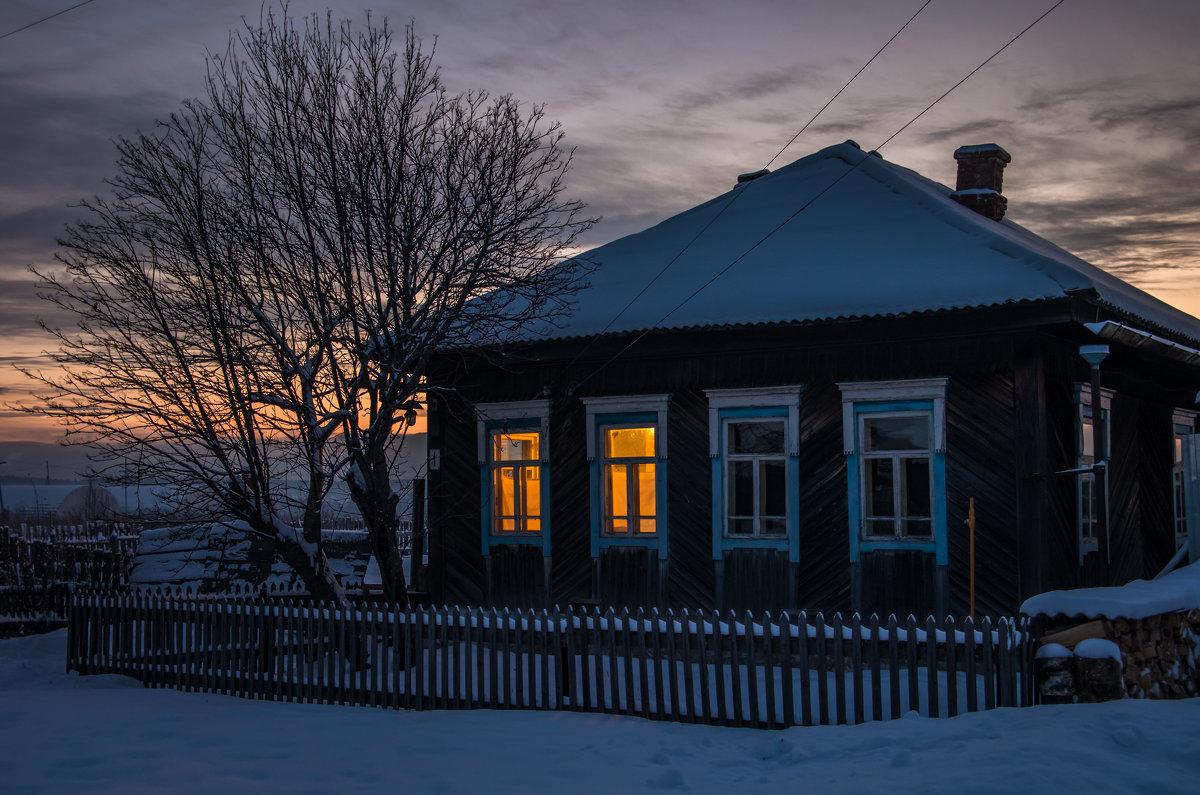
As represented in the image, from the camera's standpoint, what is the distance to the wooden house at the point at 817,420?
38.4 ft

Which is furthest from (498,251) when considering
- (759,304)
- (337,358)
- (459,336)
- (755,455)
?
(755,455)

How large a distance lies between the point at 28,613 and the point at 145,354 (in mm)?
7992

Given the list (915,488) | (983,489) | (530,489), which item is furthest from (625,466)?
(983,489)

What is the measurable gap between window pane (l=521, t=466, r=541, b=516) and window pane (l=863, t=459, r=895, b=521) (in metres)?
4.91

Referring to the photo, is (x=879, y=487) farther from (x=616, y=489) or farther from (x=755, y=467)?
(x=616, y=489)

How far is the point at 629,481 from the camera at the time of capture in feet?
46.3

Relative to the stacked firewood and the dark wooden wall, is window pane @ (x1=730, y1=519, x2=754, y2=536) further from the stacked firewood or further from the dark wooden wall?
the stacked firewood

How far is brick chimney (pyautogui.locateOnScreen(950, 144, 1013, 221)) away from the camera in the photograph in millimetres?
15617

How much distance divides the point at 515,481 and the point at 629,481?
6.42 feet

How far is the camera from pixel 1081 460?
505 inches

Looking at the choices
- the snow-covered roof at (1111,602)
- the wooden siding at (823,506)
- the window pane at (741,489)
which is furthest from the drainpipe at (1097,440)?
the window pane at (741,489)

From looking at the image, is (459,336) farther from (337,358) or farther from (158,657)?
(158,657)

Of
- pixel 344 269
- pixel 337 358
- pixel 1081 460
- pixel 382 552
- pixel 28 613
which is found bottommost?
pixel 28 613

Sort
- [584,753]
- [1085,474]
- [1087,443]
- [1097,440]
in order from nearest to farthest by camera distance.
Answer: [584,753] → [1097,440] → [1085,474] → [1087,443]
